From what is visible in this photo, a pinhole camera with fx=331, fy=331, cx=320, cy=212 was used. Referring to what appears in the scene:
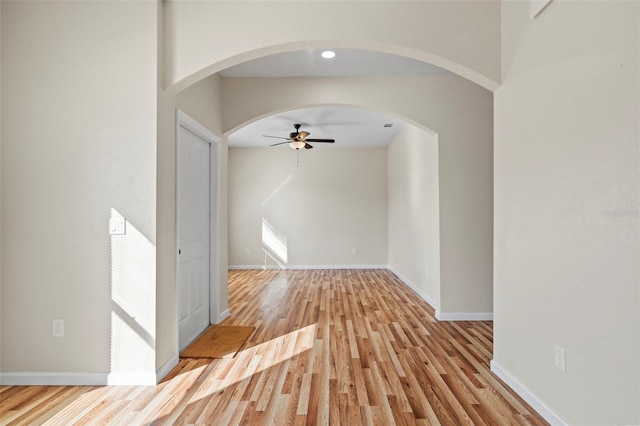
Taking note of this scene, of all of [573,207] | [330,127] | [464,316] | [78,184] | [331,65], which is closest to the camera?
[573,207]

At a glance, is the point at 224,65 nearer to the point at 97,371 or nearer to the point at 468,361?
the point at 97,371

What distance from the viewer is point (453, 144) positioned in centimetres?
388

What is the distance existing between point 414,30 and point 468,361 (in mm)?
2641

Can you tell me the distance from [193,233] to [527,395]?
9.85ft

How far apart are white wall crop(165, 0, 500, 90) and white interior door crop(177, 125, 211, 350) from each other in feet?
2.56

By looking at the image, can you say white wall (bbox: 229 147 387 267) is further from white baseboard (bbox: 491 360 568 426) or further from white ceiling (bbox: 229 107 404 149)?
white baseboard (bbox: 491 360 568 426)

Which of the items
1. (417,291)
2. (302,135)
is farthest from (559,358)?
(302,135)

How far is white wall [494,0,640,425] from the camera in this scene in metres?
1.42

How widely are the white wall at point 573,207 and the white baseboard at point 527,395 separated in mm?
32

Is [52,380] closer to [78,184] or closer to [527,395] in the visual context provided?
[78,184]

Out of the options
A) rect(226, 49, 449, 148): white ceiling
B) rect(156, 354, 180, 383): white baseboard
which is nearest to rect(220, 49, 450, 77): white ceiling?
rect(226, 49, 449, 148): white ceiling

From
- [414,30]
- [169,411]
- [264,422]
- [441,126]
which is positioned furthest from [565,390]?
[441,126]

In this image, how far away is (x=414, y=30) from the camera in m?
2.46

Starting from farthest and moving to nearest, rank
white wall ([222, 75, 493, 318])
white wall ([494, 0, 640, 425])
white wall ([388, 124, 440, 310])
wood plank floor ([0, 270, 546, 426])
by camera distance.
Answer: white wall ([388, 124, 440, 310]) → white wall ([222, 75, 493, 318]) → wood plank floor ([0, 270, 546, 426]) → white wall ([494, 0, 640, 425])
